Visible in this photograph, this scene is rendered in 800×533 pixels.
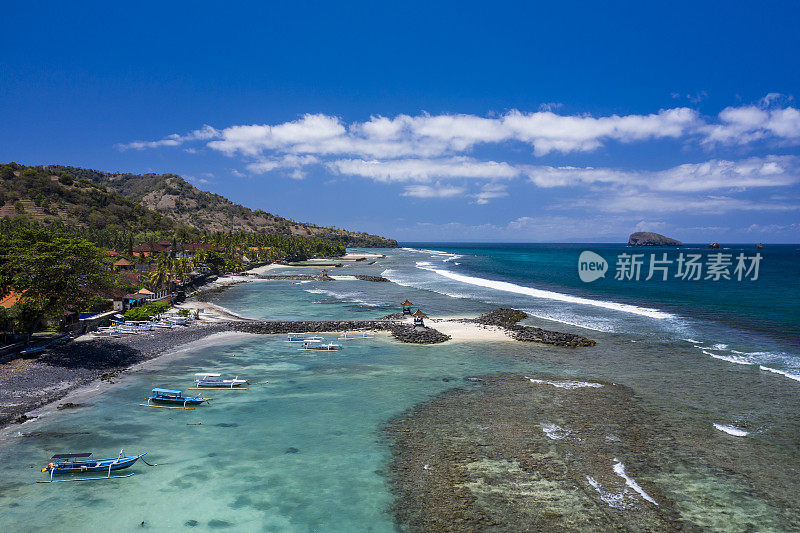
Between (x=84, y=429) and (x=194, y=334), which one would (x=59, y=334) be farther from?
(x=84, y=429)

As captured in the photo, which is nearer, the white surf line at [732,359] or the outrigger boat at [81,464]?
the outrigger boat at [81,464]

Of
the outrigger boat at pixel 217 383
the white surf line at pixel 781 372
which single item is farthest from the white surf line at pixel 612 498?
the white surf line at pixel 781 372

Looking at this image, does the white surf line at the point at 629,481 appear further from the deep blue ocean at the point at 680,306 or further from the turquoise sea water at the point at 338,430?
the deep blue ocean at the point at 680,306

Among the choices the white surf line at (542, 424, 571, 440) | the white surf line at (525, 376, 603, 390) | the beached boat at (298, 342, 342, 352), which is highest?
the white surf line at (525, 376, 603, 390)

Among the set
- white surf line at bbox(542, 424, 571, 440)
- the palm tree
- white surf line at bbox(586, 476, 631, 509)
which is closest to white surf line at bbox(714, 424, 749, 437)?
white surf line at bbox(542, 424, 571, 440)

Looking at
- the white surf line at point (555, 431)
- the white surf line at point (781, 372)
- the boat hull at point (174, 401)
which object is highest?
the white surf line at point (781, 372)

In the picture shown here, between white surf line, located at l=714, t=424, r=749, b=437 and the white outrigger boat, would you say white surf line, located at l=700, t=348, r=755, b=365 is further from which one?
the white outrigger boat
